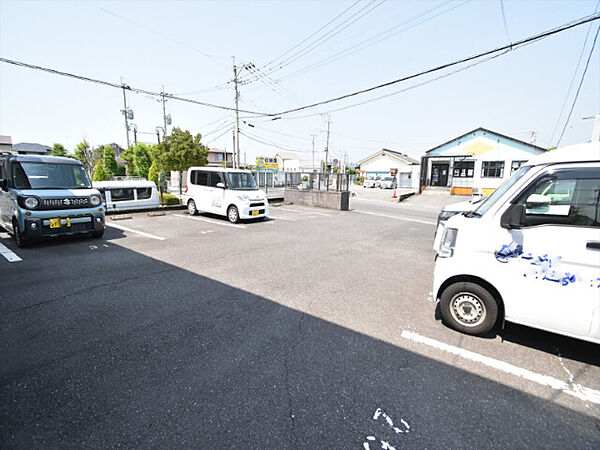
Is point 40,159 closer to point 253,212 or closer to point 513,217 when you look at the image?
point 253,212

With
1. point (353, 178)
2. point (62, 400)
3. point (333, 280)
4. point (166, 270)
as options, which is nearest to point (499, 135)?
point (333, 280)

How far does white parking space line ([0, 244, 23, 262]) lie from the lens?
5.46m

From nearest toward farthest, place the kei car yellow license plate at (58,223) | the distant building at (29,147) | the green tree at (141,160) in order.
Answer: the kei car yellow license plate at (58,223) → the green tree at (141,160) → the distant building at (29,147)

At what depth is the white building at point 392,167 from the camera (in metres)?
37.4

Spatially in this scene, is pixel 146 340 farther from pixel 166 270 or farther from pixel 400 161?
pixel 400 161

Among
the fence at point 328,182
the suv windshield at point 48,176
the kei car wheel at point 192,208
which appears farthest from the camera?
the fence at point 328,182

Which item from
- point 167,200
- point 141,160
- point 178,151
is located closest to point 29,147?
point 141,160

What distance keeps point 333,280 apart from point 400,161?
40.9 metres

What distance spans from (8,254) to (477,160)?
3060cm

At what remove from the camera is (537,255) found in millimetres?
2598

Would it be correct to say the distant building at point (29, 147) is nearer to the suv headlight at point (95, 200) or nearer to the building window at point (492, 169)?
the suv headlight at point (95, 200)

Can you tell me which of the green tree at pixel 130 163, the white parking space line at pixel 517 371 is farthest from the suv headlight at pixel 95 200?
the green tree at pixel 130 163

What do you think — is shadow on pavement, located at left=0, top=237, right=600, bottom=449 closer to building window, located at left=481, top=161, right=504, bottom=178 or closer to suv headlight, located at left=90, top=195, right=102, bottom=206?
suv headlight, located at left=90, top=195, right=102, bottom=206

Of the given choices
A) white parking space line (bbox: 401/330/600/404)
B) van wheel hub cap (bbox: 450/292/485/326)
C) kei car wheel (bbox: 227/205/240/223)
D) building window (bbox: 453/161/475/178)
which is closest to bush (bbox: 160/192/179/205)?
kei car wheel (bbox: 227/205/240/223)
